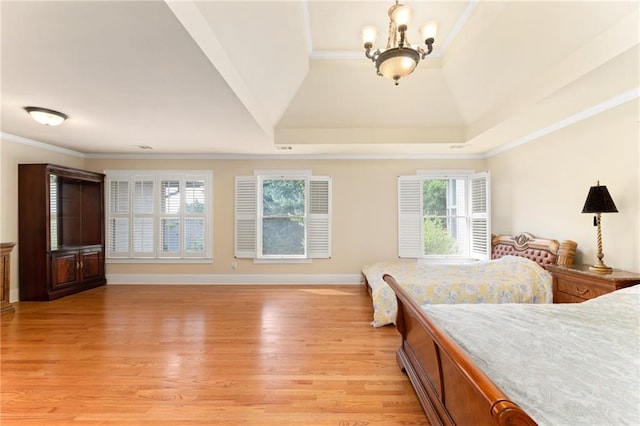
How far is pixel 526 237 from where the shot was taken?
157 inches

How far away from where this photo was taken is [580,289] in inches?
111

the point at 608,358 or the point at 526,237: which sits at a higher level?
the point at 526,237

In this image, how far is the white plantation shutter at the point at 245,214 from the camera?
5391 millimetres

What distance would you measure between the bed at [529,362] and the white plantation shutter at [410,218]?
3.16 metres

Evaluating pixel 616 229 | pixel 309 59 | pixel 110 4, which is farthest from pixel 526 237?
pixel 110 4

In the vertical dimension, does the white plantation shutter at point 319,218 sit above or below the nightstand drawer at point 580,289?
above

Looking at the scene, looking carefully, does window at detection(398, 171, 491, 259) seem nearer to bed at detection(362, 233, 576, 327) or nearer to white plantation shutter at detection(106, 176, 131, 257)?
bed at detection(362, 233, 576, 327)

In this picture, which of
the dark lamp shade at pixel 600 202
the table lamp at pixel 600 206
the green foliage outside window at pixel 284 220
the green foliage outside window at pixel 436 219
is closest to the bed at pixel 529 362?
the table lamp at pixel 600 206

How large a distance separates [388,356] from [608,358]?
1.64 m

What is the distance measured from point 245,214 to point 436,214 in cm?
367

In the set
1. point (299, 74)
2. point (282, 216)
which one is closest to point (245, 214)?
point (282, 216)

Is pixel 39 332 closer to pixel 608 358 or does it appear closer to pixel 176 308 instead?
pixel 176 308

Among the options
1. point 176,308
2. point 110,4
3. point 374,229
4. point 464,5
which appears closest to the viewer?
point 110,4

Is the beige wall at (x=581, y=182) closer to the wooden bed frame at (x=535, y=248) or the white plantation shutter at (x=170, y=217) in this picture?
the wooden bed frame at (x=535, y=248)
